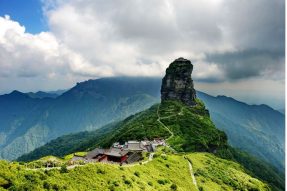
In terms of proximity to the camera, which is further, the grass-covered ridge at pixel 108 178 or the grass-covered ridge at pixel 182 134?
the grass-covered ridge at pixel 182 134

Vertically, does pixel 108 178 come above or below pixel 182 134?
above

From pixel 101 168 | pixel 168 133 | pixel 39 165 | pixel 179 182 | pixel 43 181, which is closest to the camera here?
pixel 43 181

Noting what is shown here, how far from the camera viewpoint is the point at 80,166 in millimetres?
46250

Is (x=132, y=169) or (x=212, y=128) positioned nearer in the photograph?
(x=132, y=169)

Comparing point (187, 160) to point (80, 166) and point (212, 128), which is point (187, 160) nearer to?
point (80, 166)

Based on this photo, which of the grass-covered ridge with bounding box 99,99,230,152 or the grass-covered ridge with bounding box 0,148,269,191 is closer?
the grass-covered ridge with bounding box 0,148,269,191

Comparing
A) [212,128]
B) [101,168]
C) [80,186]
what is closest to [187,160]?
[101,168]

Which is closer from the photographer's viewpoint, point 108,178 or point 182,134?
point 108,178

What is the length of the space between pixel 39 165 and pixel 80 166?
5.38 metres

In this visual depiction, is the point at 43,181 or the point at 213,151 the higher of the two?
the point at 43,181

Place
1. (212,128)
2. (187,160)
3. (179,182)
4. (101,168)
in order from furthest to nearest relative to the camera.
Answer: (212,128), (187,160), (179,182), (101,168)

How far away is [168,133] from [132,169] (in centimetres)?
10839

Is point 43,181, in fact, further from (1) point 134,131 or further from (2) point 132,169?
(1) point 134,131

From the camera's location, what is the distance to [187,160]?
92.3m
